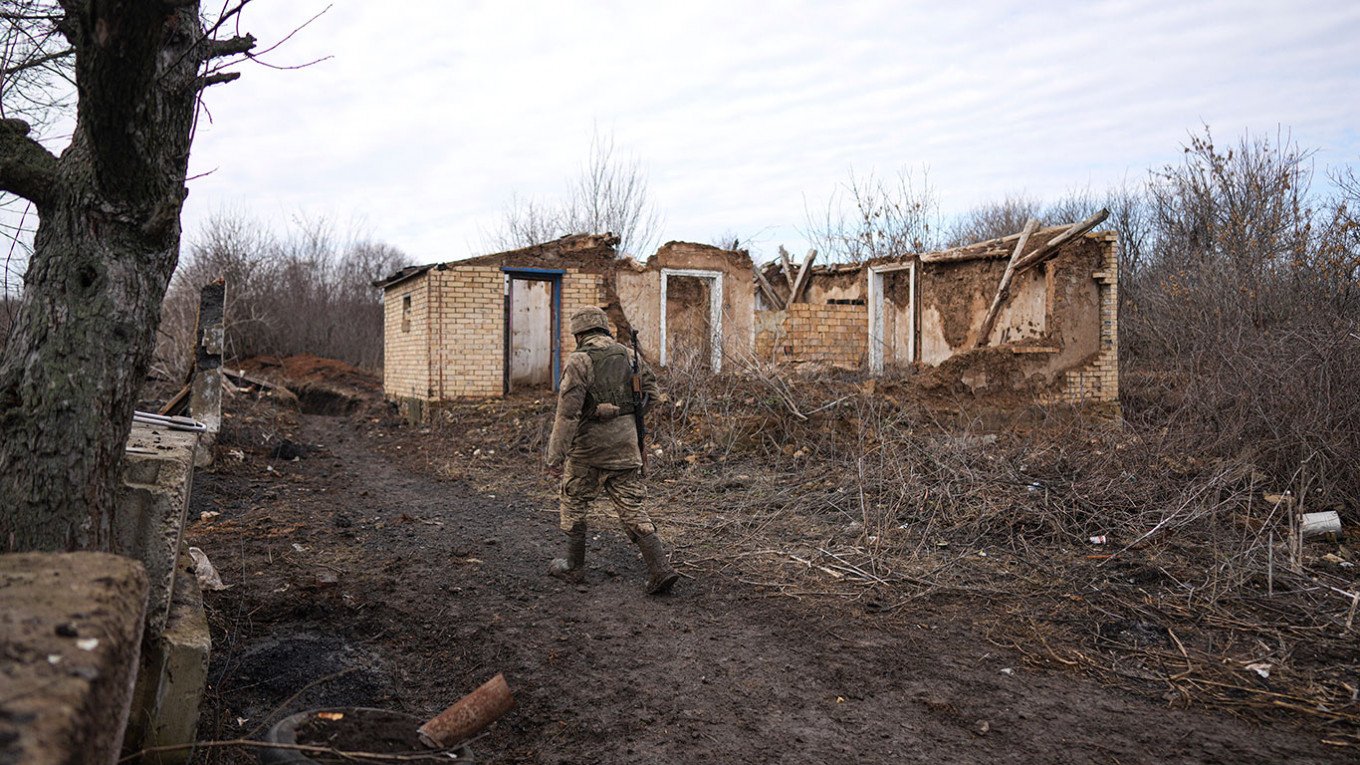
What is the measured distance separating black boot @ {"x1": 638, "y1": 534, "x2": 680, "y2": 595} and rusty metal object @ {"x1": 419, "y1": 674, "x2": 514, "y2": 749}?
6.95 feet

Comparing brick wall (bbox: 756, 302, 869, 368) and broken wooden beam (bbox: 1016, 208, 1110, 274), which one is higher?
broken wooden beam (bbox: 1016, 208, 1110, 274)

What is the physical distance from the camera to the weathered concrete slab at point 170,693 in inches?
122

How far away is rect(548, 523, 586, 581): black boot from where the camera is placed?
18.9ft

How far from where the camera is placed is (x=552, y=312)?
14805 millimetres

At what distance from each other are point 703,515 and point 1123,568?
345 centimetres

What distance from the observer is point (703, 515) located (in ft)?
25.0

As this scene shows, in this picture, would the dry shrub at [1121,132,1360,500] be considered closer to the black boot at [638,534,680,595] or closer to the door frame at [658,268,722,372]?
the black boot at [638,534,680,595]

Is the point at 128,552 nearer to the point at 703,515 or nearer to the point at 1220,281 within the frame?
the point at 703,515

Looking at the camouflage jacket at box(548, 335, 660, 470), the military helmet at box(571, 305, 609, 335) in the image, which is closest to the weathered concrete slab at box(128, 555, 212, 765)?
the camouflage jacket at box(548, 335, 660, 470)

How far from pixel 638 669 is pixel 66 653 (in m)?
2.83

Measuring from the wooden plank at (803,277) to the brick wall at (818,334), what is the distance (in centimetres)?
148

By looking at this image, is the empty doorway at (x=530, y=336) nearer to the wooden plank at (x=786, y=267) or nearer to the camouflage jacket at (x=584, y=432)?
the wooden plank at (x=786, y=267)

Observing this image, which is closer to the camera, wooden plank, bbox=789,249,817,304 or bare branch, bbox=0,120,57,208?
bare branch, bbox=0,120,57,208

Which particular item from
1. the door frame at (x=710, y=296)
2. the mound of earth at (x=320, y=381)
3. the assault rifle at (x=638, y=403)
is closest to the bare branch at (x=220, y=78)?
the assault rifle at (x=638, y=403)
